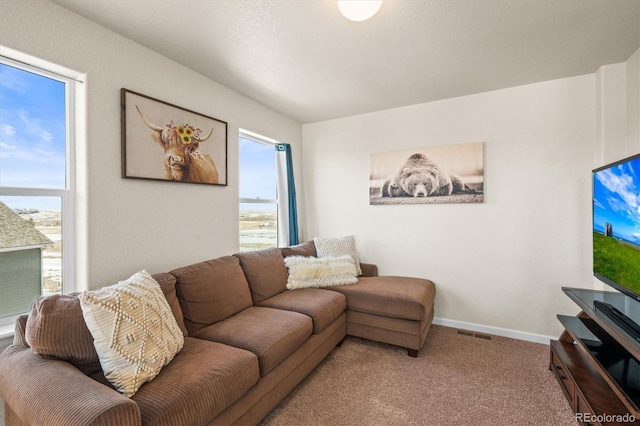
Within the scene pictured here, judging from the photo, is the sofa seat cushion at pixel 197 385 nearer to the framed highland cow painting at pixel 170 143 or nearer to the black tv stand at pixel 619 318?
the framed highland cow painting at pixel 170 143

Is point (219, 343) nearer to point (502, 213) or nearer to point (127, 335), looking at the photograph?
point (127, 335)

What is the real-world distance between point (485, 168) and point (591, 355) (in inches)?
74.5

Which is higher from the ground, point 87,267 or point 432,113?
point 432,113

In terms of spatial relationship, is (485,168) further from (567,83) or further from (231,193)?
(231,193)

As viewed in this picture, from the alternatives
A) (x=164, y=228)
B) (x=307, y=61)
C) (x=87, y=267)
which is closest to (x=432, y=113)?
(x=307, y=61)

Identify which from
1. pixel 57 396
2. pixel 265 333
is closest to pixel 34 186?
pixel 57 396

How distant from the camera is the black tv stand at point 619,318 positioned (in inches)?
54.7

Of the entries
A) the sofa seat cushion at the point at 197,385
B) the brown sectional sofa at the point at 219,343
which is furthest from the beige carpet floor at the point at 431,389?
the sofa seat cushion at the point at 197,385

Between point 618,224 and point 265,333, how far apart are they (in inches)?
87.4

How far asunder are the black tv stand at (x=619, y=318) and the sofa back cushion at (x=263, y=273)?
2.30 metres

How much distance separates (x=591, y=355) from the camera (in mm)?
1622

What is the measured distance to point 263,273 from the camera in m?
2.67

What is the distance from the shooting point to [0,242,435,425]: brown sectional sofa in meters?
1.15

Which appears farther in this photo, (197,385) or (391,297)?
(391,297)
